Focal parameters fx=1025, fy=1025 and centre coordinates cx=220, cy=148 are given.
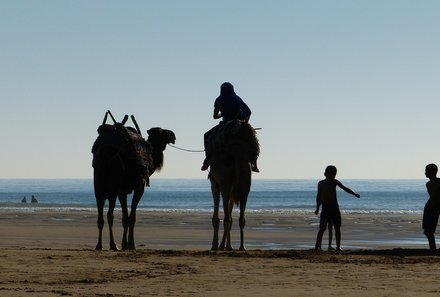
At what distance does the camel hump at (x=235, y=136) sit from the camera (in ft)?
57.4

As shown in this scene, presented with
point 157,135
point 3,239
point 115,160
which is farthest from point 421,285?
point 3,239

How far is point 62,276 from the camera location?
1238 cm

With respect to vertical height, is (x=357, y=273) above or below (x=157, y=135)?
below

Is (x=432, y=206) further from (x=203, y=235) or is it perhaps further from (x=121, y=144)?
(x=203, y=235)

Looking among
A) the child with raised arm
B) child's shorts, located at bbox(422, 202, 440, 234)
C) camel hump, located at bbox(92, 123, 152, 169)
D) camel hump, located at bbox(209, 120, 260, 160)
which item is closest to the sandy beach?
child's shorts, located at bbox(422, 202, 440, 234)

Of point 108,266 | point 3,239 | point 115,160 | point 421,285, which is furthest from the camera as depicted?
point 3,239

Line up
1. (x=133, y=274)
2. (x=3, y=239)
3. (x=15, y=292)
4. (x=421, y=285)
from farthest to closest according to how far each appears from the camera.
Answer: (x=3, y=239), (x=133, y=274), (x=421, y=285), (x=15, y=292)

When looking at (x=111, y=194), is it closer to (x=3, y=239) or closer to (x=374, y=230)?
(x=3, y=239)

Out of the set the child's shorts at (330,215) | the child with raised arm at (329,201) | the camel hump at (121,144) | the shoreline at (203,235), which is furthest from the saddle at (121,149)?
the shoreline at (203,235)

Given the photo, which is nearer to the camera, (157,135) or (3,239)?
(157,135)

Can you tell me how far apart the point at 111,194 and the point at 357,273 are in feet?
20.7

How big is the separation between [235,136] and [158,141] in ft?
8.84

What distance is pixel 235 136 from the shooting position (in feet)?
57.6

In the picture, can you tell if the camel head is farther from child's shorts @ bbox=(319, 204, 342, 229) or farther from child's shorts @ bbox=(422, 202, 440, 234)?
child's shorts @ bbox=(422, 202, 440, 234)
